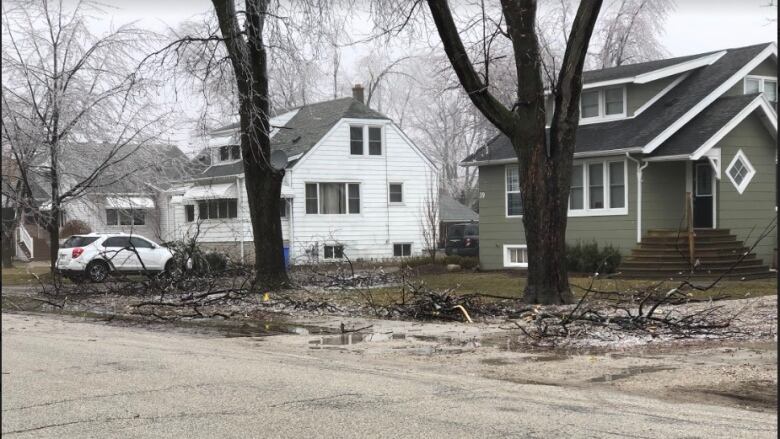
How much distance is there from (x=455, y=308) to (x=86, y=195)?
19203mm

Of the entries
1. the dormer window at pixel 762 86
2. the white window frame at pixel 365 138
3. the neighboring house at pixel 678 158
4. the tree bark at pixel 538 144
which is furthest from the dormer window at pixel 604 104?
the white window frame at pixel 365 138

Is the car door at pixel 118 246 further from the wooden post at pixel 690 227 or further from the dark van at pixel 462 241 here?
the wooden post at pixel 690 227

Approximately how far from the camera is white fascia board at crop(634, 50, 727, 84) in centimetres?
2688

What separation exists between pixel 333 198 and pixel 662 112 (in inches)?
649

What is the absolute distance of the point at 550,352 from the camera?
11422 mm

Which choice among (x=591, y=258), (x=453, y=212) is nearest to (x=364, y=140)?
(x=453, y=212)

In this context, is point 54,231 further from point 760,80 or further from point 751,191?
point 760,80

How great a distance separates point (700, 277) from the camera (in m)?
22.7

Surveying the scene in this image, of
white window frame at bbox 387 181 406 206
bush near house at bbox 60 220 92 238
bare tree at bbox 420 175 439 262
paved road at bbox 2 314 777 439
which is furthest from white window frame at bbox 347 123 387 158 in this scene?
paved road at bbox 2 314 777 439

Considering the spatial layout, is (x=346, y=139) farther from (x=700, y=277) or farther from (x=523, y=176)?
(x=523, y=176)

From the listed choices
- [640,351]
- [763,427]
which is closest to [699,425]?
[763,427]

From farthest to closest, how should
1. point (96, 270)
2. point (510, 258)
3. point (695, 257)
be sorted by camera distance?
point (510, 258)
point (96, 270)
point (695, 257)

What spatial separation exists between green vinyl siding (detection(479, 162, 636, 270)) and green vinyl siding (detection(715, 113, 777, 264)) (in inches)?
103

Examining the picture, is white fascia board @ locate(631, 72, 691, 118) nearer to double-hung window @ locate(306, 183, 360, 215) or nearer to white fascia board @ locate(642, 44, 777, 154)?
white fascia board @ locate(642, 44, 777, 154)
